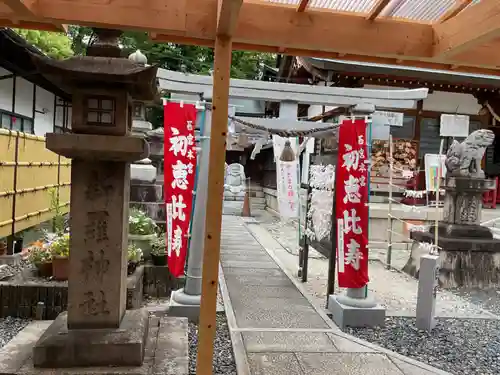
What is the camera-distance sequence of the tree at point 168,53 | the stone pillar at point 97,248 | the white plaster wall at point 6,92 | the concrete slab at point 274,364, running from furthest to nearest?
the tree at point 168,53 → the white plaster wall at point 6,92 → the concrete slab at point 274,364 → the stone pillar at point 97,248

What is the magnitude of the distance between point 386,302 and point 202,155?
432cm

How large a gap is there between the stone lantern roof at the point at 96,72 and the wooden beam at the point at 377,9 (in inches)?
75.0

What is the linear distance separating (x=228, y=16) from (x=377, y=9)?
1399 mm

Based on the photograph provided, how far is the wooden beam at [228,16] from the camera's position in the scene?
9.25 ft

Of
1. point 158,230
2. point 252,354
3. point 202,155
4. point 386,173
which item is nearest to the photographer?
point 252,354

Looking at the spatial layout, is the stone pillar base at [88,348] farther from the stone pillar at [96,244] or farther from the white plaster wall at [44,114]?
the white plaster wall at [44,114]

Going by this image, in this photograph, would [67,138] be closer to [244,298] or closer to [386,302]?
[244,298]

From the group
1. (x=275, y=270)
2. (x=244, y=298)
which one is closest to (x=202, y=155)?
(x=244, y=298)

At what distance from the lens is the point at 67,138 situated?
12.3 feet

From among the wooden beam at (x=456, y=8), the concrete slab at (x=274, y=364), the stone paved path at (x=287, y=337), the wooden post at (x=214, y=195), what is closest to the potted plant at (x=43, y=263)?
the stone paved path at (x=287, y=337)

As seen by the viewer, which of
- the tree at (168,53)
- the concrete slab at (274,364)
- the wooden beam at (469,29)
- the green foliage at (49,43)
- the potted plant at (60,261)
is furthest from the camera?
the tree at (168,53)

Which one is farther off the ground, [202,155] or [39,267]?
[202,155]

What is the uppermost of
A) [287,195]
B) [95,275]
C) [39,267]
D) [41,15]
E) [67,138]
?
[41,15]

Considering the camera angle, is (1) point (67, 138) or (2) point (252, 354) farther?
(2) point (252, 354)
